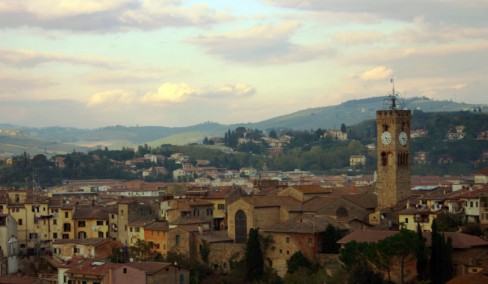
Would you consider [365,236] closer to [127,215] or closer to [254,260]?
[254,260]

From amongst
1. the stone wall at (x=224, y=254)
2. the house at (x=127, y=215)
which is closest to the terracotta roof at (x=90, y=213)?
the house at (x=127, y=215)

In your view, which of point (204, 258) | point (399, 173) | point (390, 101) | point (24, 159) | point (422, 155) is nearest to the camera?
point (204, 258)

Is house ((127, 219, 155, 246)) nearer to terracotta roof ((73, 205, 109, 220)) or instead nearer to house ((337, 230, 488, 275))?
terracotta roof ((73, 205, 109, 220))

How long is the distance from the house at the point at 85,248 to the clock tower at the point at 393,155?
15.2m

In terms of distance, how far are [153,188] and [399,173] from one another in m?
45.4

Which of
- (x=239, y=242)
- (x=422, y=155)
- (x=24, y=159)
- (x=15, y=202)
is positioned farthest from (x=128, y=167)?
(x=239, y=242)

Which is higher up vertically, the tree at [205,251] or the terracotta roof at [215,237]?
the terracotta roof at [215,237]

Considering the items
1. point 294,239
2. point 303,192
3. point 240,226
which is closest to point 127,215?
point 240,226

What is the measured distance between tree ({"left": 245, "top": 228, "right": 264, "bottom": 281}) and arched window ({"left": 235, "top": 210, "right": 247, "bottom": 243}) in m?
Answer: 4.15

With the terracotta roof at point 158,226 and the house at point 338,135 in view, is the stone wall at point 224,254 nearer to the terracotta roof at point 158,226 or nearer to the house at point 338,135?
the terracotta roof at point 158,226

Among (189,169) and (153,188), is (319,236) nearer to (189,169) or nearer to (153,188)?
(153,188)

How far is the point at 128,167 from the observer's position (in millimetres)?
147875

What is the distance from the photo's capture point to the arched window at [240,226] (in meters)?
52.9

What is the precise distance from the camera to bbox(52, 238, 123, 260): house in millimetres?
55406
